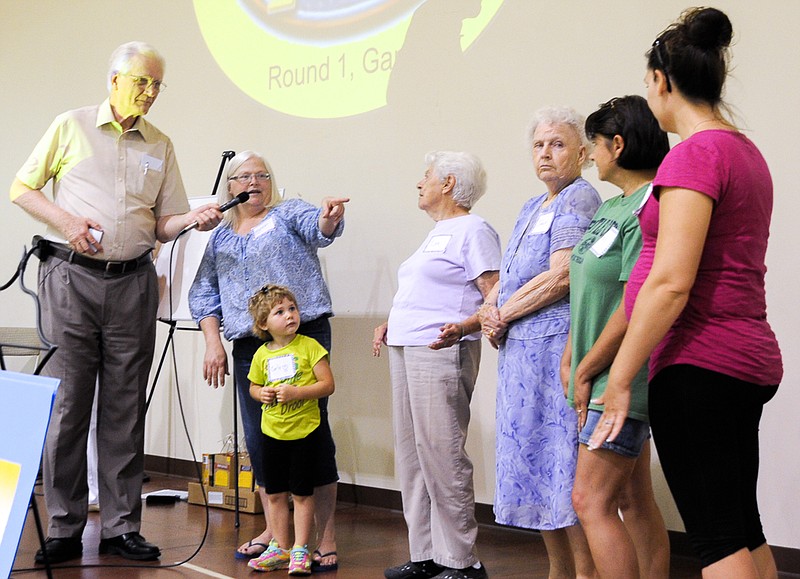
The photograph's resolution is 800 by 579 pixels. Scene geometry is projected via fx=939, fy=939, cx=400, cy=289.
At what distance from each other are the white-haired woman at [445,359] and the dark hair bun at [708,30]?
1.30 m

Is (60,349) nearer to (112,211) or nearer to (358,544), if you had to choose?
(112,211)

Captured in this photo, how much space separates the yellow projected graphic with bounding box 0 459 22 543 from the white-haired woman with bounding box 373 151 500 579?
1.38 m

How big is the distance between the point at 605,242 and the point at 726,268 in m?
0.50

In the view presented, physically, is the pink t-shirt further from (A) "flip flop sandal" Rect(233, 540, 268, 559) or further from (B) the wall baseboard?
(A) "flip flop sandal" Rect(233, 540, 268, 559)

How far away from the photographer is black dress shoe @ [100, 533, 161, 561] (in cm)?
330

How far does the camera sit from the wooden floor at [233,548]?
3.16 m

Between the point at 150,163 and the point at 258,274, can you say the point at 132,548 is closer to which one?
the point at 258,274

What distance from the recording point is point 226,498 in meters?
4.49

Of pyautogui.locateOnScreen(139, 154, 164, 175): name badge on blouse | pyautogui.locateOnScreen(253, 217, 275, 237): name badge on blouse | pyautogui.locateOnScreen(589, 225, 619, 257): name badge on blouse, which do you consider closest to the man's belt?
pyautogui.locateOnScreen(139, 154, 164, 175): name badge on blouse

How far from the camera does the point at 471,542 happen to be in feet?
9.60

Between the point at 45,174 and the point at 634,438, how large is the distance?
238 cm

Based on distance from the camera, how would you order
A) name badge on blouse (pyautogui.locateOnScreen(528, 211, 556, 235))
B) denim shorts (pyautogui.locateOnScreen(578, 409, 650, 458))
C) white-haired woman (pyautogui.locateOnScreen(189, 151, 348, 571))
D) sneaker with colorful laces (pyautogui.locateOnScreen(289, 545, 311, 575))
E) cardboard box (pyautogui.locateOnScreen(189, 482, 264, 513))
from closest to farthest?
denim shorts (pyautogui.locateOnScreen(578, 409, 650, 458)), name badge on blouse (pyautogui.locateOnScreen(528, 211, 556, 235)), sneaker with colorful laces (pyautogui.locateOnScreen(289, 545, 311, 575)), white-haired woman (pyautogui.locateOnScreen(189, 151, 348, 571)), cardboard box (pyautogui.locateOnScreen(189, 482, 264, 513))

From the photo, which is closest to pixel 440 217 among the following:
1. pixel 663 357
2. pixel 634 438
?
pixel 634 438

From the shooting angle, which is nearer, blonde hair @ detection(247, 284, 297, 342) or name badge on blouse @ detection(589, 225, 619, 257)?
name badge on blouse @ detection(589, 225, 619, 257)
